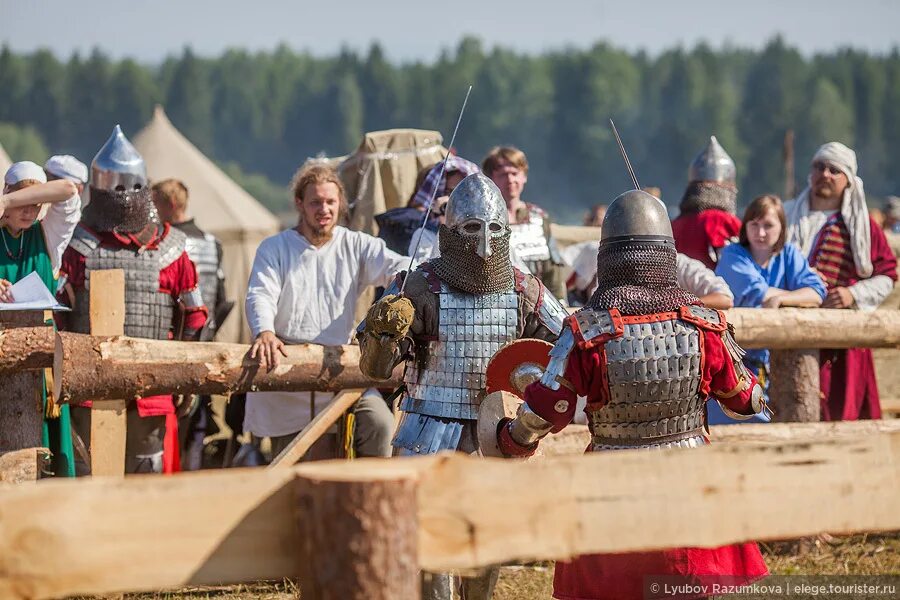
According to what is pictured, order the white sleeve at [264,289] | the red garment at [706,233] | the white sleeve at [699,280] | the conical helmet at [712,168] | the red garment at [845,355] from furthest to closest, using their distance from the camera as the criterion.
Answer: the conical helmet at [712,168] < the red garment at [706,233] < the red garment at [845,355] < the white sleeve at [699,280] < the white sleeve at [264,289]

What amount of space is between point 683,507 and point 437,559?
22.2 inches

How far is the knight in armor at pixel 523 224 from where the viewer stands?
20.9ft

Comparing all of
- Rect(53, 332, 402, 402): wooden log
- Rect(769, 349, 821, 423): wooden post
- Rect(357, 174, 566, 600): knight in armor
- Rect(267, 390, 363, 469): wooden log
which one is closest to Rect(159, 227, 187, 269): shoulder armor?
Rect(53, 332, 402, 402): wooden log

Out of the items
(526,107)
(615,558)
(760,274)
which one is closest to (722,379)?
(615,558)

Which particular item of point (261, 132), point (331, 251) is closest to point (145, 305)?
point (331, 251)

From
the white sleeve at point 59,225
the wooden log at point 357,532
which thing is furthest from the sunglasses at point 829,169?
the wooden log at point 357,532

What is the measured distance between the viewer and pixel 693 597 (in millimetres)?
3768

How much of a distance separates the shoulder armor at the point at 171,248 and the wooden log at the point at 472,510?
3.58m

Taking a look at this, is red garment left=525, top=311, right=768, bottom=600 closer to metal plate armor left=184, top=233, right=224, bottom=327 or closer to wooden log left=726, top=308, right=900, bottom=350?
wooden log left=726, top=308, right=900, bottom=350

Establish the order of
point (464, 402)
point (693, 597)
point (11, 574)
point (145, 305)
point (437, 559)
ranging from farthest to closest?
point (145, 305), point (464, 402), point (693, 597), point (437, 559), point (11, 574)

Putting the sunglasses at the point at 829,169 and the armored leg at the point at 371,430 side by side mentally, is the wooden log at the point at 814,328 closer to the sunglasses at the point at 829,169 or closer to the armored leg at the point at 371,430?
the sunglasses at the point at 829,169

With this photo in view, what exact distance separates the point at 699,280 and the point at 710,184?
1.63 m

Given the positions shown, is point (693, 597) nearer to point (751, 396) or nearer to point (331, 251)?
point (751, 396)

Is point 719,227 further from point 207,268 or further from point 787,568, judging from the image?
point 207,268
